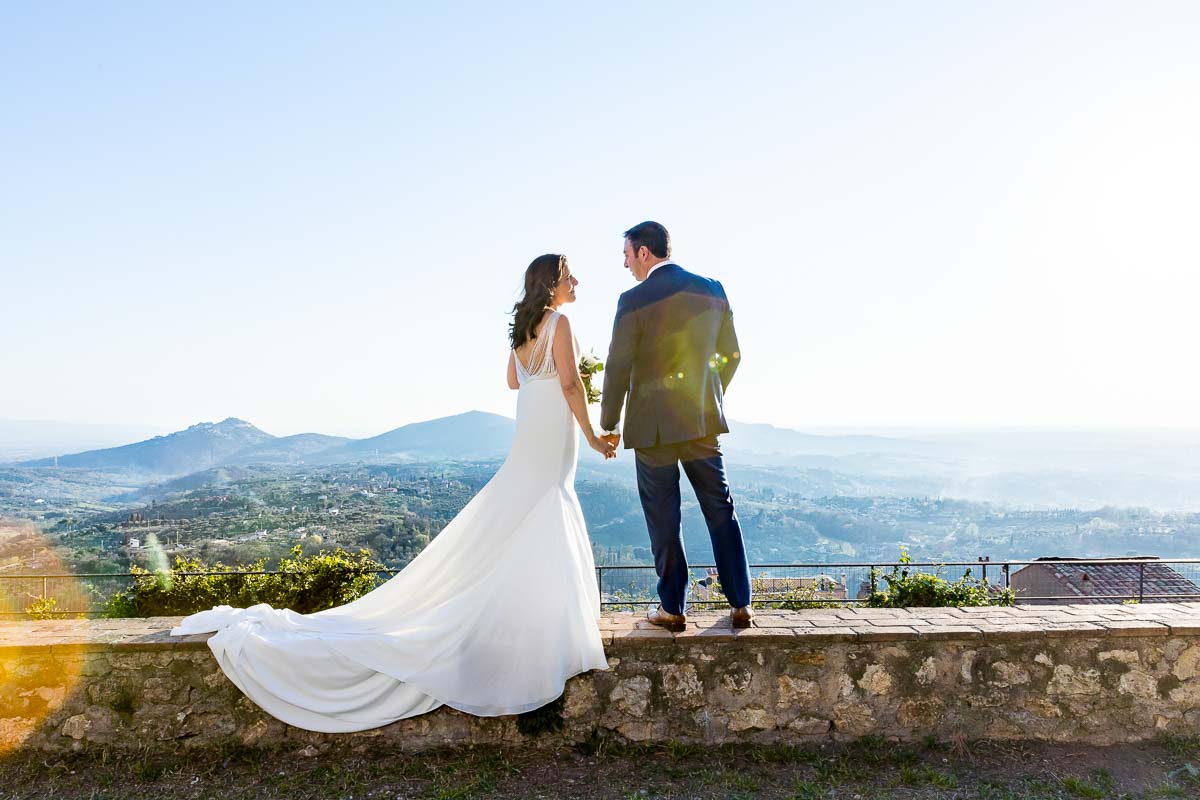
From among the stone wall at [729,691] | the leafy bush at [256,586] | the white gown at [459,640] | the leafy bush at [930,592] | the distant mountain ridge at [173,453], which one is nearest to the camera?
the white gown at [459,640]

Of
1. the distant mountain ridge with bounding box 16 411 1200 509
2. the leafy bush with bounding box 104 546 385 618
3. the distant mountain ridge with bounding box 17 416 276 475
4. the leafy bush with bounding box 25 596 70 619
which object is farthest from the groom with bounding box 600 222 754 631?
the distant mountain ridge with bounding box 17 416 276 475

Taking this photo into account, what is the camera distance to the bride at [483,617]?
372 cm

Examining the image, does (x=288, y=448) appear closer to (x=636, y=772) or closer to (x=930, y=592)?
(x=930, y=592)

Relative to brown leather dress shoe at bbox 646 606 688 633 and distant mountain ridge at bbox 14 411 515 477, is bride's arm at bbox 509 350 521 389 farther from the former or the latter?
distant mountain ridge at bbox 14 411 515 477

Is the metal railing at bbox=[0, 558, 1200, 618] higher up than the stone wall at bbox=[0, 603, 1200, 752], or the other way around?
the stone wall at bbox=[0, 603, 1200, 752]

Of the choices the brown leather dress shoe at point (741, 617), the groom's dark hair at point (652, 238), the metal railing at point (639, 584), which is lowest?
the metal railing at point (639, 584)

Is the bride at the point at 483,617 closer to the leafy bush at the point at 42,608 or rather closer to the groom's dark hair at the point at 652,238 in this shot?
the groom's dark hair at the point at 652,238

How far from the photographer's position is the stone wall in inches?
152

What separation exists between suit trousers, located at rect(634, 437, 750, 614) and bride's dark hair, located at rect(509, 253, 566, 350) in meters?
0.90

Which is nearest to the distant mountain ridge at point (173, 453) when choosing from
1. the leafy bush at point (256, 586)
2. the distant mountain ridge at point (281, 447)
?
the distant mountain ridge at point (281, 447)

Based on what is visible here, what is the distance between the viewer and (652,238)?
4.05 m

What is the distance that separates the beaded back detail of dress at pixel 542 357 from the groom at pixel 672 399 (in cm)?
33

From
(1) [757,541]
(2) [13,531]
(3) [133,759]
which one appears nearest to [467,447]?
(1) [757,541]

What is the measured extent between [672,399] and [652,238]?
867mm
